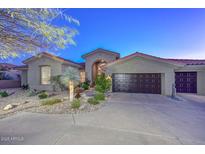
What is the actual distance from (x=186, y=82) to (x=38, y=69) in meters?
17.3

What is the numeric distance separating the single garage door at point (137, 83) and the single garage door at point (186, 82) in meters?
3.00

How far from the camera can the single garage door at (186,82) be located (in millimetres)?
12586

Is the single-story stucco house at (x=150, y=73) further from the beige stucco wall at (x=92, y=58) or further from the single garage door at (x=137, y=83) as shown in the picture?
the beige stucco wall at (x=92, y=58)

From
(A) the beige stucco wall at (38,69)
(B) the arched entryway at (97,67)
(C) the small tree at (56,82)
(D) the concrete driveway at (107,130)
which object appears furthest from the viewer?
(B) the arched entryway at (97,67)

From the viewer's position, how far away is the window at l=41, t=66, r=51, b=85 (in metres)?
15.3

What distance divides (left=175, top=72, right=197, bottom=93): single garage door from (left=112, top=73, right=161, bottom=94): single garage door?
3001 mm

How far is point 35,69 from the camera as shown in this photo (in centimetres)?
1544

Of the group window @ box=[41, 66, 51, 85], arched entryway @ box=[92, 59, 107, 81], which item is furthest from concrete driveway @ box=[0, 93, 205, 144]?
arched entryway @ box=[92, 59, 107, 81]

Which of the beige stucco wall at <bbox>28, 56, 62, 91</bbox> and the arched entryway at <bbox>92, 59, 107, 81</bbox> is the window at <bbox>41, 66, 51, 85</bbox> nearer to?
the beige stucco wall at <bbox>28, 56, 62, 91</bbox>

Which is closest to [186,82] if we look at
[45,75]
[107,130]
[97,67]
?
[97,67]

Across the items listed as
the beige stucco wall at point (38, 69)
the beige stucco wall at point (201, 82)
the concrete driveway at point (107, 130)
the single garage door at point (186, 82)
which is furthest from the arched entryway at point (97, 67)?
the concrete driveway at point (107, 130)
